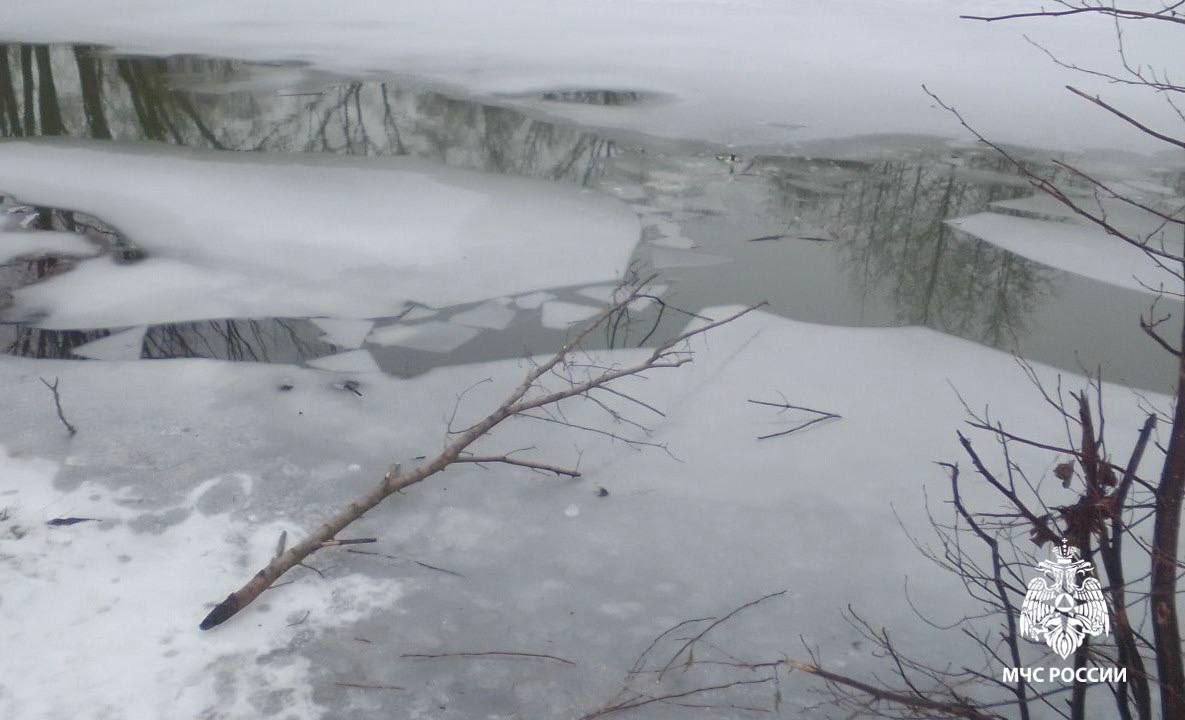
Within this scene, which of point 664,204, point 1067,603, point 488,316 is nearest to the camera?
point 1067,603

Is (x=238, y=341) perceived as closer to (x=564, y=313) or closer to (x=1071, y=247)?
(x=564, y=313)

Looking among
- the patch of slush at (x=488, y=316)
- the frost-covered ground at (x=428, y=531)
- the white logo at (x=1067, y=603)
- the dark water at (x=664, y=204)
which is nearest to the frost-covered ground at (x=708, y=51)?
the dark water at (x=664, y=204)

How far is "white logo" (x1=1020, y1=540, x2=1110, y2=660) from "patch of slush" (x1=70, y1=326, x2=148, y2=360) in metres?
3.27

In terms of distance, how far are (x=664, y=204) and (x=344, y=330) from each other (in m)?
2.45

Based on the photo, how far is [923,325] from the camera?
177 inches

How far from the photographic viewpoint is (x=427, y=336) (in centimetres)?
409

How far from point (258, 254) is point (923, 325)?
10.7 ft

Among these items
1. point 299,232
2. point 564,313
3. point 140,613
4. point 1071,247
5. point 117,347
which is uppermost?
point 1071,247

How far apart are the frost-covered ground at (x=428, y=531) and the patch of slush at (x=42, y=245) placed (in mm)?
1328

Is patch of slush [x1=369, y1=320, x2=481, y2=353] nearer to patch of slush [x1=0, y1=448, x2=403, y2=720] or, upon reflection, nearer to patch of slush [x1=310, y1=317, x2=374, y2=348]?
patch of slush [x1=310, y1=317, x2=374, y2=348]

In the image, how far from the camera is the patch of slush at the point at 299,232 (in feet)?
14.1

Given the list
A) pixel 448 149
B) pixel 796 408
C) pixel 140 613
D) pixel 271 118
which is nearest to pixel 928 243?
pixel 796 408

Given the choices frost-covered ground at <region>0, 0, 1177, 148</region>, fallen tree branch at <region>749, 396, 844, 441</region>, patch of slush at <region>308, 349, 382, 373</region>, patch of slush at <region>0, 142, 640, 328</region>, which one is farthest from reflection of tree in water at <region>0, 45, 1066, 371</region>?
fallen tree branch at <region>749, 396, 844, 441</region>

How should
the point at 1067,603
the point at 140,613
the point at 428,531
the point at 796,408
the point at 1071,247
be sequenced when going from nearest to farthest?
the point at 1067,603, the point at 140,613, the point at 428,531, the point at 796,408, the point at 1071,247
